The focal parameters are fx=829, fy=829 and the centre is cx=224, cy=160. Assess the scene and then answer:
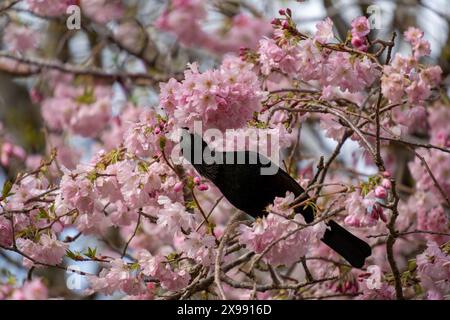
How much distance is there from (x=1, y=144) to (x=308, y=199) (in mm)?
3377

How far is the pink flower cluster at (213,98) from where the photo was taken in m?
2.32

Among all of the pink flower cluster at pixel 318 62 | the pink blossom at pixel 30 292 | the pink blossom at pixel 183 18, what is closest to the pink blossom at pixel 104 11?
the pink blossom at pixel 183 18

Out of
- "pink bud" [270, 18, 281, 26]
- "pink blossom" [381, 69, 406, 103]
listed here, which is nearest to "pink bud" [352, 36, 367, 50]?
"pink blossom" [381, 69, 406, 103]

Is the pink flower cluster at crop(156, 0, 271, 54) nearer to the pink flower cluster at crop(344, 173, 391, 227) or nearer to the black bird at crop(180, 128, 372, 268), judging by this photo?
the black bird at crop(180, 128, 372, 268)

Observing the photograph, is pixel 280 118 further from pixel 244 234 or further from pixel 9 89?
pixel 9 89

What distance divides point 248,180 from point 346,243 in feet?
1.21

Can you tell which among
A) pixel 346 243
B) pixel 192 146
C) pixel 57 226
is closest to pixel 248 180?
pixel 192 146

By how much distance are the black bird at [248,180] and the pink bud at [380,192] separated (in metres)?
0.28

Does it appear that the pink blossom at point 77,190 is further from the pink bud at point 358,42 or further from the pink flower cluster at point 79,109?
the pink flower cluster at point 79,109

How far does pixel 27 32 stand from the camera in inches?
197

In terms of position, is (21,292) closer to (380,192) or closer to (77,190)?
(77,190)

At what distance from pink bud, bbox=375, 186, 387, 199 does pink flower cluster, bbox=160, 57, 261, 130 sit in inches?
18.1

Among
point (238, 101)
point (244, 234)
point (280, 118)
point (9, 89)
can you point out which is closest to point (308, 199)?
point (244, 234)

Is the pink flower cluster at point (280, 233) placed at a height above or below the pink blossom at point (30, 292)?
below
